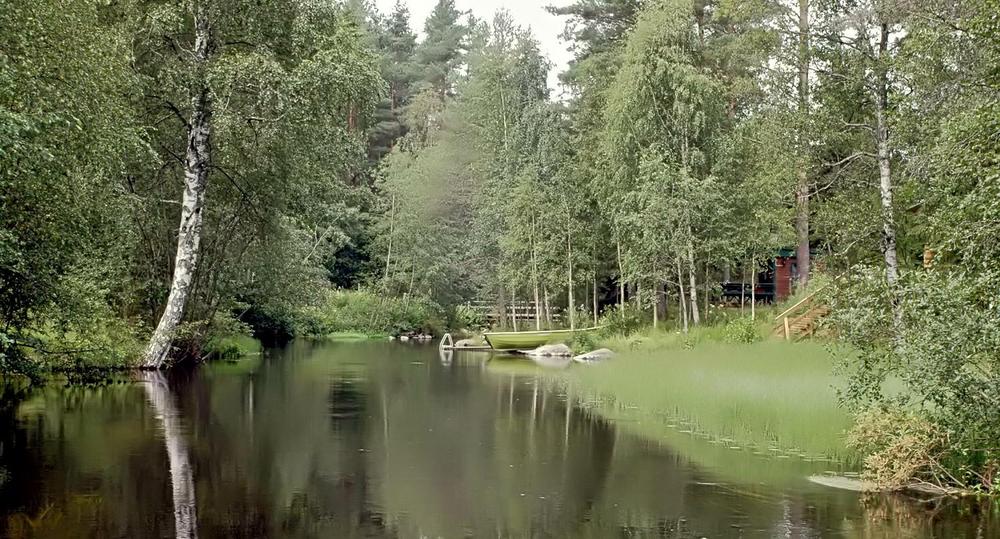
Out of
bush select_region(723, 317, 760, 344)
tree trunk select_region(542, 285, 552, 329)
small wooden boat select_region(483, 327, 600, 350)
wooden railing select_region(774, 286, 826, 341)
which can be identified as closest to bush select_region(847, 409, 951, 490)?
bush select_region(723, 317, 760, 344)

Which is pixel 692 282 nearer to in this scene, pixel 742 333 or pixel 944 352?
pixel 742 333

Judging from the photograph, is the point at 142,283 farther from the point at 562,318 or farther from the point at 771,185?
the point at 562,318

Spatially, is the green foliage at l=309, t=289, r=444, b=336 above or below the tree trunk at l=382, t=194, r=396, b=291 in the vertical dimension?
below

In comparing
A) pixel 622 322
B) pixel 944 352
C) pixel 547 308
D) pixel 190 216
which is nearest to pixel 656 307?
pixel 622 322

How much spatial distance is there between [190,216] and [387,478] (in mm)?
14873

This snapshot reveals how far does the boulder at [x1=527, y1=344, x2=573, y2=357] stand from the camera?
123 ft

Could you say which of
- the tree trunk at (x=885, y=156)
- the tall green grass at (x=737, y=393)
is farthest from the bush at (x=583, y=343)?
the tree trunk at (x=885, y=156)

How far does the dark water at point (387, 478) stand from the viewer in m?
9.63

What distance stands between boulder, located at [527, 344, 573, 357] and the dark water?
16.8 m

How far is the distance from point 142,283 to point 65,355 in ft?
22.8

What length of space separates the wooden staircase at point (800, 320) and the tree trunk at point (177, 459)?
16433 mm

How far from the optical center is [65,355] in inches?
802

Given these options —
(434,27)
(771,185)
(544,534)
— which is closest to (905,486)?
(544,534)

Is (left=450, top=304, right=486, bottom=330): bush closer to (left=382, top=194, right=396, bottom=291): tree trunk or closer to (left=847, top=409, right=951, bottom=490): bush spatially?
(left=382, top=194, right=396, bottom=291): tree trunk
